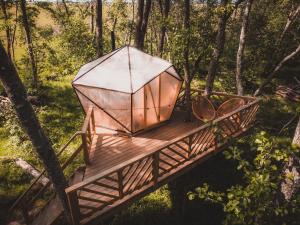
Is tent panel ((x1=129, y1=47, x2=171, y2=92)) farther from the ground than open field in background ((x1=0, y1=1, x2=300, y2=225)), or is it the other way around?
tent panel ((x1=129, y1=47, x2=171, y2=92))

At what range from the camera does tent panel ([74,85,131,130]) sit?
8.72 metres

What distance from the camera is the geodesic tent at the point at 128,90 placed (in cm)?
873

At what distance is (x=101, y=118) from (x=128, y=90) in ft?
5.80

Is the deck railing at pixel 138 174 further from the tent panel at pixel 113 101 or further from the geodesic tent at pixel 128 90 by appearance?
the tent panel at pixel 113 101

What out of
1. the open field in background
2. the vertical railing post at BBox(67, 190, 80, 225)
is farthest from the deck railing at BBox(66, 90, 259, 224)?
the open field in background

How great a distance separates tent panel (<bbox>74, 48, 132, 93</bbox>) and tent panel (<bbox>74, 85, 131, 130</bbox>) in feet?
0.60

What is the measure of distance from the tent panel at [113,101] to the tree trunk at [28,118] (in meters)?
3.62

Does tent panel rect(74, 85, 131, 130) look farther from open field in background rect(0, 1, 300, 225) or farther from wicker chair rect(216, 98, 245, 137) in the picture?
wicker chair rect(216, 98, 245, 137)

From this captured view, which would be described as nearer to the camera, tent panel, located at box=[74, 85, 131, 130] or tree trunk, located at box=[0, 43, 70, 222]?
tree trunk, located at box=[0, 43, 70, 222]

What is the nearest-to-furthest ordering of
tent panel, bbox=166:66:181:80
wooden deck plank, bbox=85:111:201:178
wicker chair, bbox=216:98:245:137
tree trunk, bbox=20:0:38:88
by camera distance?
1. wooden deck plank, bbox=85:111:201:178
2. wicker chair, bbox=216:98:245:137
3. tent panel, bbox=166:66:181:80
4. tree trunk, bbox=20:0:38:88

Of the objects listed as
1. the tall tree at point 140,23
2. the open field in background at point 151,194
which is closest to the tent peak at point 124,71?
the open field in background at point 151,194

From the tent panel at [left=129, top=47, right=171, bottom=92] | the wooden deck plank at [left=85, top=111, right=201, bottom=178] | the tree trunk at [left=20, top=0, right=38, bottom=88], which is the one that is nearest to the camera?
the wooden deck plank at [left=85, top=111, right=201, bottom=178]

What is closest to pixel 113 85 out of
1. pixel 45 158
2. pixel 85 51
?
pixel 45 158

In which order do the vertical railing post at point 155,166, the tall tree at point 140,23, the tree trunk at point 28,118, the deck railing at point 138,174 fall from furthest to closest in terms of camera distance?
the tall tree at point 140,23, the vertical railing post at point 155,166, the deck railing at point 138,174, the tree trunk at point 28,118
